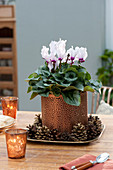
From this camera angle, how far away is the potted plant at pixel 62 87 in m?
1.23

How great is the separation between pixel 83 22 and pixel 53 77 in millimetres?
2363

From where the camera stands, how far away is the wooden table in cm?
103

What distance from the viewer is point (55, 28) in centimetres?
354

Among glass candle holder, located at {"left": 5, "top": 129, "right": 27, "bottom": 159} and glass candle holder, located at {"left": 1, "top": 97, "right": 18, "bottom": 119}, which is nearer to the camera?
glass candle holder, located at {"left": 5, "top": 129, "right": 27, "bottom": 159}

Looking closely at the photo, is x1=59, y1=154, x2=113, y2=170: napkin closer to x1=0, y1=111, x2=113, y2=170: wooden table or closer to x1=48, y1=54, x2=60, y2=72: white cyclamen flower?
x1=0, y1=111, x2=113, y2=170: wooden table

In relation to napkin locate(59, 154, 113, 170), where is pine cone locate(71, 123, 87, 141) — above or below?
above

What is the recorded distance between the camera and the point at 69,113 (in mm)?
1266

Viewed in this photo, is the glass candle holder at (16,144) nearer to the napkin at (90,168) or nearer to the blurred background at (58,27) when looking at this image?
the napkin at (90,168)

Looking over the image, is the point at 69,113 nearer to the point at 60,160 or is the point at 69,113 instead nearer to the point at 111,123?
the point at 60,160

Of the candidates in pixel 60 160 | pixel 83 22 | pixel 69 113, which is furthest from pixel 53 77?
pixel 83 22

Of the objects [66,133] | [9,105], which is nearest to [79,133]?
[66,133]

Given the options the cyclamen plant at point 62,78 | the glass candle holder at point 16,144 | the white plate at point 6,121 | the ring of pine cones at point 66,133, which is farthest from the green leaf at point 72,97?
the white plate at point 6,121

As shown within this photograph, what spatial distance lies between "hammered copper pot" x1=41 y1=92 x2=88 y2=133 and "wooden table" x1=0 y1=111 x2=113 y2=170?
95 mm

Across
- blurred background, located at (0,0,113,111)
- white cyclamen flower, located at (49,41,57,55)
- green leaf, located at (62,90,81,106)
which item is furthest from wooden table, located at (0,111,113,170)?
blurred background, located at (0,0,113,111)
